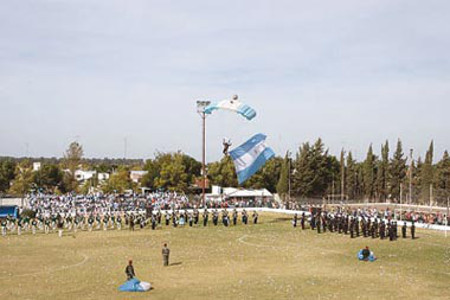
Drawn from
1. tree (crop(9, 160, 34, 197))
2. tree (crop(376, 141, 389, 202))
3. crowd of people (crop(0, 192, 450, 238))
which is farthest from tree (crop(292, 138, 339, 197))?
tree (crop(9, 160, 34, 197))

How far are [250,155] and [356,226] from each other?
1136 centimetres

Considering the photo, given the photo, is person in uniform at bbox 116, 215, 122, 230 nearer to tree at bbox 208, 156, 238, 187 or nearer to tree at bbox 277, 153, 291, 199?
tree at bbox 277, 153, 291, 199

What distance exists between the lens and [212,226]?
46.8 metres

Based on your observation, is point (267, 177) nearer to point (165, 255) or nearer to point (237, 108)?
point (237, 108)

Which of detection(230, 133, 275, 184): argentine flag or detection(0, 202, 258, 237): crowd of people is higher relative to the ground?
detection(230, 133, 275, 184): argentine flag

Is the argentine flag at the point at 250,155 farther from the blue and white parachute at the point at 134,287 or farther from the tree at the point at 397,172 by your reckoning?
the tree at the point at 397,172

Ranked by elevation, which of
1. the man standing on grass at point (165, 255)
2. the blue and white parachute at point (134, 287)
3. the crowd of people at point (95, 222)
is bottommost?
the blue and white parachute at point (134, 287)

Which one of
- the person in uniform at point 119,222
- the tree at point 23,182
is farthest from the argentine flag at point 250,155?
the tree at point 23,182

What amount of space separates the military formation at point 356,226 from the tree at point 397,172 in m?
47.1

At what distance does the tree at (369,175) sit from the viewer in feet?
301

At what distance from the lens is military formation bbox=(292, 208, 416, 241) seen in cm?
3725

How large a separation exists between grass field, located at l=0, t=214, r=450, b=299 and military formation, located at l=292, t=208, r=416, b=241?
32.6 inches

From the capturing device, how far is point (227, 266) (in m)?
→ 27.2

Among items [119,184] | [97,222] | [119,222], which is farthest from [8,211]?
[119,184]
